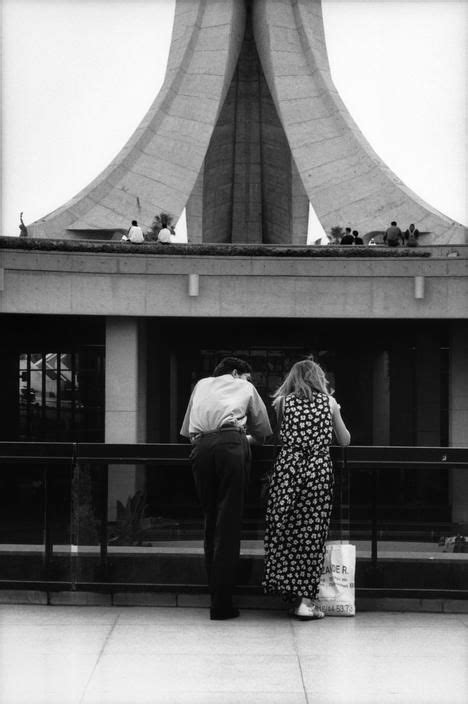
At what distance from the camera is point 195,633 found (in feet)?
15.9

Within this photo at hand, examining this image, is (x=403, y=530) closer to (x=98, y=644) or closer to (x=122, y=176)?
(x=98, y=644)

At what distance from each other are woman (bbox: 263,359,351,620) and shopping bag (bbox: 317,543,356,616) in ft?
0.27

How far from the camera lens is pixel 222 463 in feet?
16.9

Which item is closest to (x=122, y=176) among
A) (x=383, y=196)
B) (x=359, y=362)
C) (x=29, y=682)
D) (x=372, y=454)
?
(x=383, y=196)

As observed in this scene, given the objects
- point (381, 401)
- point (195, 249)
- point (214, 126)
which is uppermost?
point (214, 126)

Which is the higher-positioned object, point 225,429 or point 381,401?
point 225,429

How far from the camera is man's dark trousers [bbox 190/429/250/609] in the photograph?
5.15 metres

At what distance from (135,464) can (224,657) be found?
1513 mm

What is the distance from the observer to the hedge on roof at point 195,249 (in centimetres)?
1571

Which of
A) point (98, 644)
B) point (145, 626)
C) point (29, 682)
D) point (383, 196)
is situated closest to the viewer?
point (29, 682)

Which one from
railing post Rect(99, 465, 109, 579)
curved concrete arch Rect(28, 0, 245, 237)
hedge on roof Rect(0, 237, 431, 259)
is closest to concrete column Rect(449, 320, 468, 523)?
hedge on roof Rect(0, 237, 431, 259)

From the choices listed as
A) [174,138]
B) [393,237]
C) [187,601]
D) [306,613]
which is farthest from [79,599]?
[174,138]

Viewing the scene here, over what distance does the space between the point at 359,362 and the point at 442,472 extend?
470 inches

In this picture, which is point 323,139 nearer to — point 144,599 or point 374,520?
point 374,520
